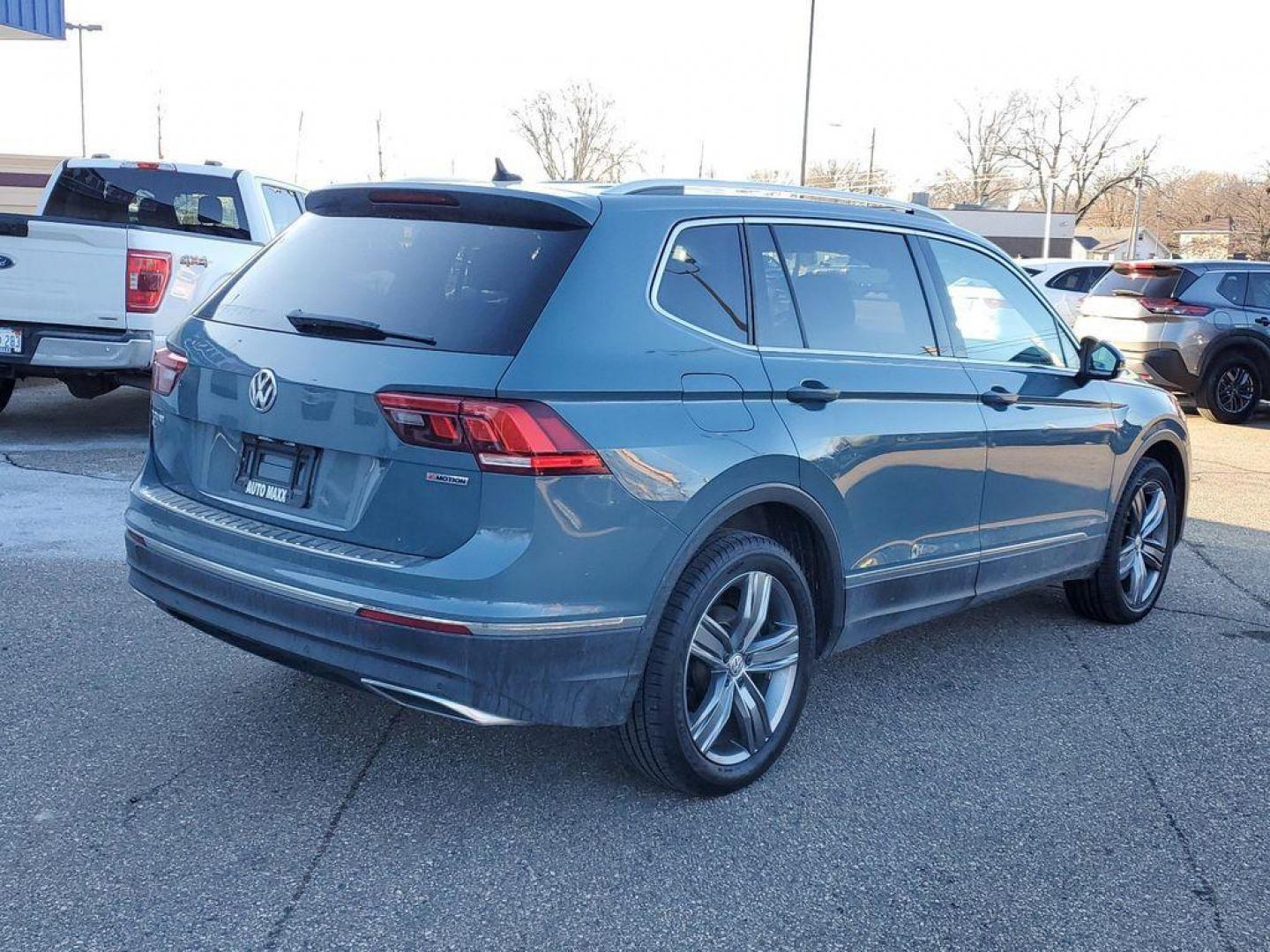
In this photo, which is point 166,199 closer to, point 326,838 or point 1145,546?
point 1145,546

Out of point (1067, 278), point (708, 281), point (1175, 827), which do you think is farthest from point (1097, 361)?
point (1067, 278)

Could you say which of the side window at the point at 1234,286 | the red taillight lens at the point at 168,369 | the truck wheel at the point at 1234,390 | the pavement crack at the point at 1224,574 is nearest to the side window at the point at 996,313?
the pavement crack at the point at 1224,574

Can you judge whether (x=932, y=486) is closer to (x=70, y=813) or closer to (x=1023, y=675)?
(x=1023, y=675)

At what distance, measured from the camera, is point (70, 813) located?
3.43 metres

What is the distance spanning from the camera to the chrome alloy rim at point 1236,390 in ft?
46.0

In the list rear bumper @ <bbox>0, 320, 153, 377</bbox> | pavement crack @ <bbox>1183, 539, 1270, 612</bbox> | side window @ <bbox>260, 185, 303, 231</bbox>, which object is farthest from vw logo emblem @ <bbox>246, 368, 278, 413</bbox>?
side window @ <bbox>260, 185, 303, 231</bbox>

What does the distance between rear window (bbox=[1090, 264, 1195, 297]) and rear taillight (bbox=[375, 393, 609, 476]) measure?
12.5 m

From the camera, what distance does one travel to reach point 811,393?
385cm

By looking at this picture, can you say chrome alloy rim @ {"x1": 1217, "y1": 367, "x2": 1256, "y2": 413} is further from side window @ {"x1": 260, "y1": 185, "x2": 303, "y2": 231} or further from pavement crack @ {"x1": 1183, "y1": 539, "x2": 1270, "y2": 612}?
side window @ {"x1": 260, "y1": 185, "x2": 303, "y2": 231}

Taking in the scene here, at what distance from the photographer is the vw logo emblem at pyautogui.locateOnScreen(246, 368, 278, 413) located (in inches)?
134

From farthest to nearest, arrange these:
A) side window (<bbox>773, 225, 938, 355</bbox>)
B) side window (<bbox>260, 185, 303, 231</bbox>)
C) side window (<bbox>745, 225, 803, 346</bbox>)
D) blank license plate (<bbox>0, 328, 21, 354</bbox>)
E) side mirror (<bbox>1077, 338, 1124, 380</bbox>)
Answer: side window (<bbox>260, 185, 303, 231</bbox>)
blank license plate (<bbox>0, 328, 21, 354</bbox>)
side mirror (<bbox>1077, 338, 1124, 380</bbox>)
side window (<bbox>773, 225, 938, 355</bbox>)
side window (<bbox>745, 225, 803, 346</bbox>)

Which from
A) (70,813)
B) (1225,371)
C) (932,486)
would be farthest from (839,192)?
(1225,371)

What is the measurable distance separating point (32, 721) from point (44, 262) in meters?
5.28

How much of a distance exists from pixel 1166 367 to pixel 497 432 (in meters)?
12.5
